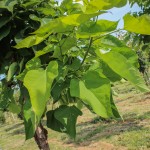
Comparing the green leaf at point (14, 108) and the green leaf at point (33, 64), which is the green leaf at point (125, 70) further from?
the green leaf at point (14, 108)

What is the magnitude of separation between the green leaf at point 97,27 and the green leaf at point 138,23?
1.6 inches

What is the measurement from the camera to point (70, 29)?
883 mm

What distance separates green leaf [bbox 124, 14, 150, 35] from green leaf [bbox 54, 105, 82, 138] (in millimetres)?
507

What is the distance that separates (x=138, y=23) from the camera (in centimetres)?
77

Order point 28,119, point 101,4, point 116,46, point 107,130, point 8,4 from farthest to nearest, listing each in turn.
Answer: point 107,130
point 8,4
point 28,119
point 116,46
point 101,4

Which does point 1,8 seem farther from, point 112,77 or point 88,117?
point 88,117

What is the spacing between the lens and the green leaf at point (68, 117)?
1170 mm

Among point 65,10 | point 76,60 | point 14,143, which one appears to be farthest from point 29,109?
point 14,143

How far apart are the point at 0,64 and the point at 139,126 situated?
1325 cm

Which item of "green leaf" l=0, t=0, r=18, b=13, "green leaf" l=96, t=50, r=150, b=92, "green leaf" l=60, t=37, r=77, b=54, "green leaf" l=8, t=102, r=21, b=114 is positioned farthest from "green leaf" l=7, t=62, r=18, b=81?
"green leaf" l=96, t=50, r=150, b=92

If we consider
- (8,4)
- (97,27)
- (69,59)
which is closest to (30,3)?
(8,4)

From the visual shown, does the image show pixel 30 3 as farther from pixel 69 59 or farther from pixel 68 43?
pixel 68 43

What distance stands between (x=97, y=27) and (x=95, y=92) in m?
0.18

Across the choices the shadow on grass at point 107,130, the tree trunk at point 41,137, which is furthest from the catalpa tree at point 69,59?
the shadow on grass at point 107,130
